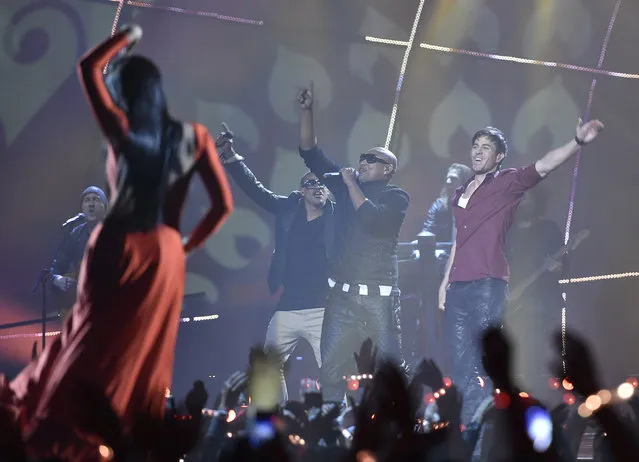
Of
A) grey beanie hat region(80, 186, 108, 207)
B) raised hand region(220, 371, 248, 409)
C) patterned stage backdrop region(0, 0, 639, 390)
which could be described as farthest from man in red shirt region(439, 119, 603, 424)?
raised hand region(220, 371, 248, 409)

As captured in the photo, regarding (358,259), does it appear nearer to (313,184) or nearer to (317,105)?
(313,184)

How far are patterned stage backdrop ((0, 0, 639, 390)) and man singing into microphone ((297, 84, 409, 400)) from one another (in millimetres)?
1105

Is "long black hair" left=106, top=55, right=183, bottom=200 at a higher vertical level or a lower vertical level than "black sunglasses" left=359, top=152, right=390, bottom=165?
lower

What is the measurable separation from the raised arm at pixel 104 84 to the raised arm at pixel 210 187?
1.08ft

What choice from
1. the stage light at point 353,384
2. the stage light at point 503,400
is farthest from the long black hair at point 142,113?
the stage light at point 353,384

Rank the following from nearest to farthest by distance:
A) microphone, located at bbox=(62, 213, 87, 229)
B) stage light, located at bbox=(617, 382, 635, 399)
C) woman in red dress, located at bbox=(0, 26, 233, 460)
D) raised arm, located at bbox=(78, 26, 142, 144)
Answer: stage light, located at bbox=(617, 382, 635, 399), woman in red dress, located at bbox=(0, 26, 233, 460), raised arm, located at bbox=(78, 26, 142, 144), microphone, located at bbox=(62, 213, 87, 229)

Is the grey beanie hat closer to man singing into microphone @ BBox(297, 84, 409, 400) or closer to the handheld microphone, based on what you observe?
the handheld microphone

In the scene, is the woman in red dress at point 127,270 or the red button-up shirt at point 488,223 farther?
the red button-up shirt at point 488,223

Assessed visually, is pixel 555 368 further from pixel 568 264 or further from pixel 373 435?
pixel 568 264

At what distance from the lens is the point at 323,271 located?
7.54 metres

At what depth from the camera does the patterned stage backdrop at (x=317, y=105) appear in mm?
7719

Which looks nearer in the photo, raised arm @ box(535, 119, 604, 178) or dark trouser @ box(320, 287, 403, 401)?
raised arm @ box(535, 119, 604, 178)

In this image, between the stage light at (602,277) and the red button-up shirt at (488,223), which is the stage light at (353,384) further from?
the stage light at (602,277)

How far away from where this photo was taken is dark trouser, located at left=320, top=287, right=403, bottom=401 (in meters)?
6.84
